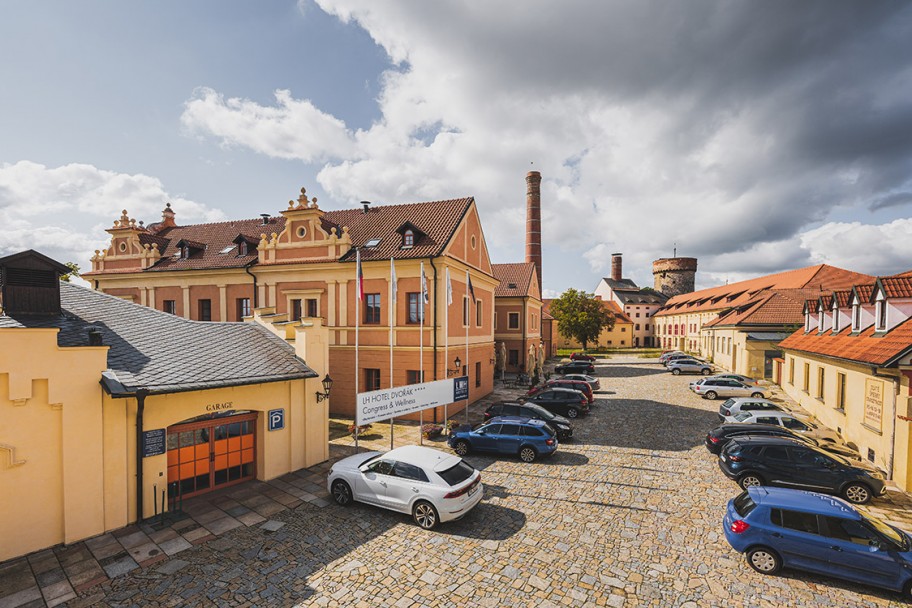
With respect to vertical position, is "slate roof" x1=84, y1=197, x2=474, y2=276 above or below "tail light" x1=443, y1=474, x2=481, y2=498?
above

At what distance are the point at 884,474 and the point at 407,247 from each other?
67.7ft

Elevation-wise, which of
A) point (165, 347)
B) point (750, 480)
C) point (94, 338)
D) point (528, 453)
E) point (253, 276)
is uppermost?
point (253, 276)

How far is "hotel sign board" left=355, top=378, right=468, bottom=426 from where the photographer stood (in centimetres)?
1362

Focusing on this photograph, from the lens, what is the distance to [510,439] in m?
15.4

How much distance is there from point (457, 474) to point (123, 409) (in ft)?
27.3

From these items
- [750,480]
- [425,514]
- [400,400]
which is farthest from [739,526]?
[400,400]

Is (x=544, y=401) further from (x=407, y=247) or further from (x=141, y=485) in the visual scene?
(x=141, y=485)

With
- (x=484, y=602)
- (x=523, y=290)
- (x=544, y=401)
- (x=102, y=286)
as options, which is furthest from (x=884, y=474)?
(x=102, y=286)

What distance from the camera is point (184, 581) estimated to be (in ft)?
26.0

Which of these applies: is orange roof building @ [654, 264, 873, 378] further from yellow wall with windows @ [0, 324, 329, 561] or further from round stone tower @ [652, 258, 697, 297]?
yellow wall with windows @ [0, 324, 329, 561]

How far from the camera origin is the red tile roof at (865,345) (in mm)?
12969

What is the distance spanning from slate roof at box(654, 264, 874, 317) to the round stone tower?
16140mm

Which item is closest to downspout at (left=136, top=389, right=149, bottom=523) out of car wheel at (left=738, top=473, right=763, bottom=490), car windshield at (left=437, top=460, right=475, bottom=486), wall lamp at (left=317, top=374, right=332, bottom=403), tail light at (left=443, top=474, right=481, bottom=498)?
wall lamp at (left=317, top=374, right=332, bottom=403)

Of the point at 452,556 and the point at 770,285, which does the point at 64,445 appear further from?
the point at 770,285
